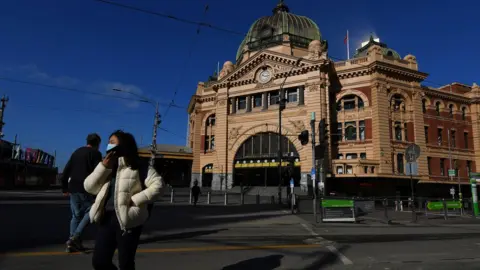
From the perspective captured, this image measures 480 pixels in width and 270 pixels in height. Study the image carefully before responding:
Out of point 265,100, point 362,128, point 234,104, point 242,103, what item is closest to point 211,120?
point 234,104

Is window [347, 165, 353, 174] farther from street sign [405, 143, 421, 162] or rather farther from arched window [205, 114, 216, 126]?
street sign [405, 143, 421, 162]

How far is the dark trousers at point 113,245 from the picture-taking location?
3.47 metres

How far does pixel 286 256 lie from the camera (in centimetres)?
664

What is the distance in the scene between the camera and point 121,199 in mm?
3525

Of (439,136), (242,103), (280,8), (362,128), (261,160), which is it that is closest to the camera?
(362,128)

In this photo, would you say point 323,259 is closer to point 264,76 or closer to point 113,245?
point 113,245

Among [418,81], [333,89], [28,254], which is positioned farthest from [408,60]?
[28,254]

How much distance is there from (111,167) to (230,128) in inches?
1607

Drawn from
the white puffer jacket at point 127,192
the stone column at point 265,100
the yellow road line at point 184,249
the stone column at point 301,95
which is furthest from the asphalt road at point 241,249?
the stone column at point 265,100

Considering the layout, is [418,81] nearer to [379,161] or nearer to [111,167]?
[379,161]

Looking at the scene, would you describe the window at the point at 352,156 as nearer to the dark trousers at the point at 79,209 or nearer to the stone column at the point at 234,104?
the stone column at the point at 234,104

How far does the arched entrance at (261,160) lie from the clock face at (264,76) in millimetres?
6669

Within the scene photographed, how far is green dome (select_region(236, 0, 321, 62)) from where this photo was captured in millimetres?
47016

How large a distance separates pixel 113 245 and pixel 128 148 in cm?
100
